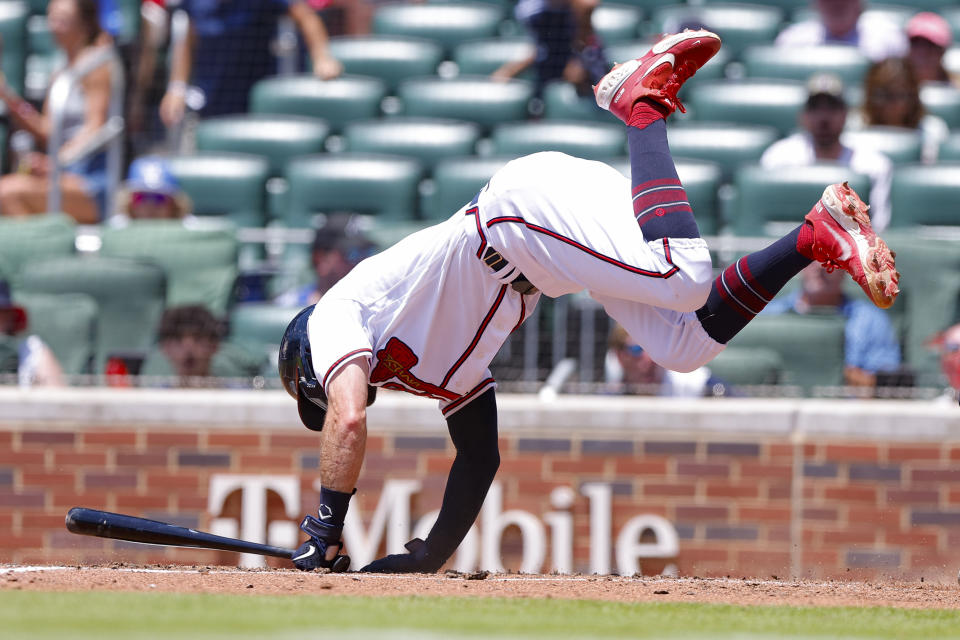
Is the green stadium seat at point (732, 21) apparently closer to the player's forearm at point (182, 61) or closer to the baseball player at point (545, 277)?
the player's forearm at point (182, 61)

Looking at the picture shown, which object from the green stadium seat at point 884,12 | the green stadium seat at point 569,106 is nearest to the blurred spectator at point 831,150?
the green stadium seat at point 569,106

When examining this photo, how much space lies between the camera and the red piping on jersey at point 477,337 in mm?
4727

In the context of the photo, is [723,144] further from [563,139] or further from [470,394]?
[470,394]

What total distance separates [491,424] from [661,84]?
1.31 metres

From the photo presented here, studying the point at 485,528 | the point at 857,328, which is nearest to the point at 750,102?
the point at 857,328

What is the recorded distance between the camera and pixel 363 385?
15.3 feet

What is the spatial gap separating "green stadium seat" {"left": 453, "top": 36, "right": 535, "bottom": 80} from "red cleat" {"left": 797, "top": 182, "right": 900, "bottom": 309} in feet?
18.0

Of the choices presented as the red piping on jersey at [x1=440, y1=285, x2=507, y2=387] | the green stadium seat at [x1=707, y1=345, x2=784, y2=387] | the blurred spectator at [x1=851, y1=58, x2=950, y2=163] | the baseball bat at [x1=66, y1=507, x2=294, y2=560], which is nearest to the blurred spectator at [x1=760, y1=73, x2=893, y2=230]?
the blurred spectator at [x1=851, y1=58, x2=950, y2=163]

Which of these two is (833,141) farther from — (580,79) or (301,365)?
(301,365)

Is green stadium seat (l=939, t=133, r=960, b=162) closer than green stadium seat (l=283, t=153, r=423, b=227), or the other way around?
green stadium seat (l=283, t=153, r=423, b=227)

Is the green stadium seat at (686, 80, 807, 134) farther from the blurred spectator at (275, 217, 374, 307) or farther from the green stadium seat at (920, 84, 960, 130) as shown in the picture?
the blurred spectator at (275, 217, 374, 307)

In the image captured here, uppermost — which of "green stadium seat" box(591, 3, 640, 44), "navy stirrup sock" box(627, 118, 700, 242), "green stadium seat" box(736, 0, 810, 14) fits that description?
"green stadium seat" box(736, 0, 810, 14)

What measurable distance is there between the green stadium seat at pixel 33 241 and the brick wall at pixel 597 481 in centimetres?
95

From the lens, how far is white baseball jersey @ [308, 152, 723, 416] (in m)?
4.42
